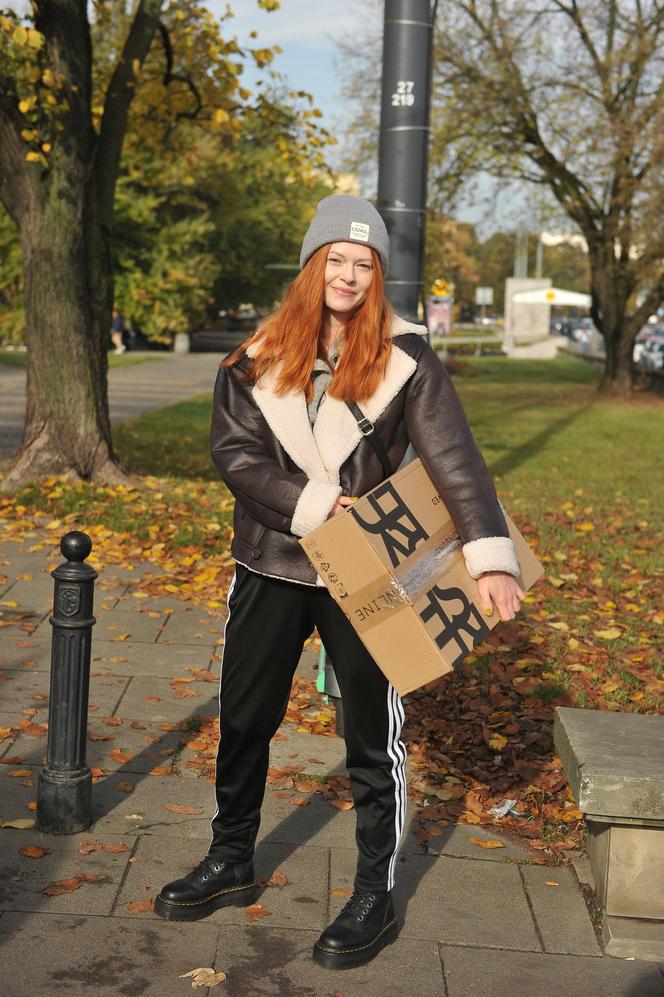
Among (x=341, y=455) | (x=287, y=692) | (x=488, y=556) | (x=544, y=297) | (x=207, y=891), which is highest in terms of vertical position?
(x=544, y=297)

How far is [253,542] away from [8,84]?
8.25 metres

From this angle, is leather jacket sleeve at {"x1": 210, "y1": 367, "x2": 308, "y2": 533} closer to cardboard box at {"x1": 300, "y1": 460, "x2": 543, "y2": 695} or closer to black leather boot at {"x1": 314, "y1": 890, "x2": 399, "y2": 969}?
cardboard box at {"x1": 300, "y1": 460, "x2": 543, "y2": 695}

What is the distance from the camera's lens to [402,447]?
3494 millimetres

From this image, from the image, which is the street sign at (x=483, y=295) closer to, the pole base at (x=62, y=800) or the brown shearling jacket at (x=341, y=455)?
the pole base at (x=62, y=800)

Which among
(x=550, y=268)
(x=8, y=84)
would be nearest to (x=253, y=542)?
(x=8, y=84)

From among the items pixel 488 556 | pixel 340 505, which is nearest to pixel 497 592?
pixel 488 556

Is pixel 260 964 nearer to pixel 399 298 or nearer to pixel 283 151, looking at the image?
pixel 399 298

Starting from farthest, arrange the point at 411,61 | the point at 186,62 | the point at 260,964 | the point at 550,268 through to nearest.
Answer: the point at 550,268, the point at 186,62, the point at 411,61, the point at 260,964

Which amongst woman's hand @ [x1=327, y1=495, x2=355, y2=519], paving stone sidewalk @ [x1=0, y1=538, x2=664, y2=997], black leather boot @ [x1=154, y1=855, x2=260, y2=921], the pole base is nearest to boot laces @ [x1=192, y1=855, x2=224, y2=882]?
black leather boot @ [x1=154, y1=855, x2=260, y2=921]

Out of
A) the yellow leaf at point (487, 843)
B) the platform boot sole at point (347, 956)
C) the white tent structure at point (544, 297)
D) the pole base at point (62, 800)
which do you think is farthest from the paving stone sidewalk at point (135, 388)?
the white tent structure at point (544, 297)

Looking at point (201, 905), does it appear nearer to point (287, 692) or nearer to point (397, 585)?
point (287, 692)

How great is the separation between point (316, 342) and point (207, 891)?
1.60 metres

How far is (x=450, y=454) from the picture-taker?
334 cm

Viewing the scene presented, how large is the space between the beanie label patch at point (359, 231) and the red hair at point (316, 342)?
58 millimetres
